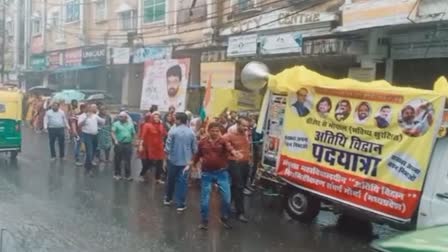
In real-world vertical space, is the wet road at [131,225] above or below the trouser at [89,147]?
below

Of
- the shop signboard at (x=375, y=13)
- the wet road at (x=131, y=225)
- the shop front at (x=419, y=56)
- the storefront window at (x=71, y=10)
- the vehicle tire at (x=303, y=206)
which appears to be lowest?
the wet road at (x=131, y=225)

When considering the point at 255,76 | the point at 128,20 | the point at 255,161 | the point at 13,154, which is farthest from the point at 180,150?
the point at 128,20

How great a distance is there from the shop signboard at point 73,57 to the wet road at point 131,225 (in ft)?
67.4

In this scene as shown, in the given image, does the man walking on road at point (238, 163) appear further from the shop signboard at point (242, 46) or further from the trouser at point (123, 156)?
the shop signboard at point (242, 46)

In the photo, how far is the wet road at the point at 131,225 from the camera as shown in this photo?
7902 millimetres

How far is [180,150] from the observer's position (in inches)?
397

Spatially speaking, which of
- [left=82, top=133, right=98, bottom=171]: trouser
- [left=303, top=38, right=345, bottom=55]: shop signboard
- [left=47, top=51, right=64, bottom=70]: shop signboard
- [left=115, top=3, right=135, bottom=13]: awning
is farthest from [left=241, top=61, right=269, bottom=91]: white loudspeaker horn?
[left=47, top=51, right=64, bottom=70]: shop signboard

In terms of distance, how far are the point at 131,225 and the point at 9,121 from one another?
8.36 meters

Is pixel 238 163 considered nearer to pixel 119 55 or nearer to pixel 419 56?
pixel 419 56

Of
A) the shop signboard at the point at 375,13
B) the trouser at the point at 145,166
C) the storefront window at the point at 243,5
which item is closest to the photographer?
the shop signboard at the point at 375,13

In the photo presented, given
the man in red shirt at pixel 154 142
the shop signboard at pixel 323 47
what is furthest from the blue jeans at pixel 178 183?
the shop signboard at pixel 323 47

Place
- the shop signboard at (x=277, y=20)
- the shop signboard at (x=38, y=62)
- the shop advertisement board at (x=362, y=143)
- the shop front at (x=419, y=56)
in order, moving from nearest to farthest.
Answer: the shop advertisement board at (x=362, y=143) < the shop front at (x=419, y=56) < the shop signboard at (x=277, y=20) < the shop signboard at (x=38, y=62)

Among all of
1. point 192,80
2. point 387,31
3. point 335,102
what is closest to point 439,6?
point 387,31

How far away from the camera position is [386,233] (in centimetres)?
918
